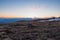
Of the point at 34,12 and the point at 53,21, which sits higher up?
the point at 34,12

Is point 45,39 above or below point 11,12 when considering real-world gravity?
below

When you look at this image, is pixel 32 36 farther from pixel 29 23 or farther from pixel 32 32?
pixel 29 23

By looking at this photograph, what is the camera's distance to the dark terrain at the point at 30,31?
2.22 meters

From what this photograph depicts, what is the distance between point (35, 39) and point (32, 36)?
0.08 m

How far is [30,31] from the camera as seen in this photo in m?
2.26

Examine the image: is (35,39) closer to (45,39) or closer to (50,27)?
(45,39)

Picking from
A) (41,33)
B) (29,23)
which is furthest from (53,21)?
(29,23)

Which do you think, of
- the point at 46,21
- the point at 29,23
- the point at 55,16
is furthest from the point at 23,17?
the point at 55,16

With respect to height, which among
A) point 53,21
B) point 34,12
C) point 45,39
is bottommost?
point 45,39

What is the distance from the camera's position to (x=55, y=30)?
2.30 meters

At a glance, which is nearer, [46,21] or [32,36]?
[32,36]

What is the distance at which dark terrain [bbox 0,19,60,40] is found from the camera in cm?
222

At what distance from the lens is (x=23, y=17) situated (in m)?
2.27

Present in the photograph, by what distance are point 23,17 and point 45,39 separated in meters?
0.63
